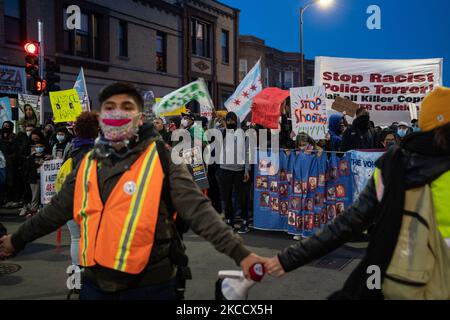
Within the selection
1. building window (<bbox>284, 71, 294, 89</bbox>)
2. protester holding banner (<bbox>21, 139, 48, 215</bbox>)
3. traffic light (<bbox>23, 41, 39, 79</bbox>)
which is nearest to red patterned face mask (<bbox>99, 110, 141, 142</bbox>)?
protester holding banner (<bbox>21, 139, 48, 215</bbox>)

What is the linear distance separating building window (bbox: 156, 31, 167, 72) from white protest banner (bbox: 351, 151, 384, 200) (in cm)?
1980

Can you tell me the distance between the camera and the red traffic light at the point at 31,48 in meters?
13.3

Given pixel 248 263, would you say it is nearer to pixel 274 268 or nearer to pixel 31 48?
pixel 274 268

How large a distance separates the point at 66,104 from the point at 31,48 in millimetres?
3266

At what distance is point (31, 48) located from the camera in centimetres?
1334

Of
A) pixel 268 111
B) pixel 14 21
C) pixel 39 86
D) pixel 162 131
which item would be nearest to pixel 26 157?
pixel 162 131

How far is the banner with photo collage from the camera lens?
7.24 metres

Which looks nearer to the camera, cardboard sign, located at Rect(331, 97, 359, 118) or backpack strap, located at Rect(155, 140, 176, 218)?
backpack strap, located at Rect(155, 140, 176, 218)

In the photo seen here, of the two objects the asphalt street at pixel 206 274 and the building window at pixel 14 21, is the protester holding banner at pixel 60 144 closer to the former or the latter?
the asphalt street at pixel 206 274

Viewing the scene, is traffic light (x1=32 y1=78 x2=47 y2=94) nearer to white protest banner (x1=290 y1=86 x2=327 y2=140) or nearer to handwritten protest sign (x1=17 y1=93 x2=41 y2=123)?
handwritten protest sign (x1=17 y1=93 x2=41 y2=123)

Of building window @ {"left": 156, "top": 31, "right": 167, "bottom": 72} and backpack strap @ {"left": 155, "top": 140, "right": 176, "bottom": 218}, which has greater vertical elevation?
building window @ {"left": 156, "top": 31, "right": 167, "bottom": 72}

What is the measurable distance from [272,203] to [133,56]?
56.9 feet

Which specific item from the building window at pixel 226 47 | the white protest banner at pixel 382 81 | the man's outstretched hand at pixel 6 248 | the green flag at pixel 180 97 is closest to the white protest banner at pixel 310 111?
the white protest banner at pixel 382 81

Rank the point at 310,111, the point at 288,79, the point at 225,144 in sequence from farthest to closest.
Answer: the point at 288,79, the point at 225,144, the point at 310,111
